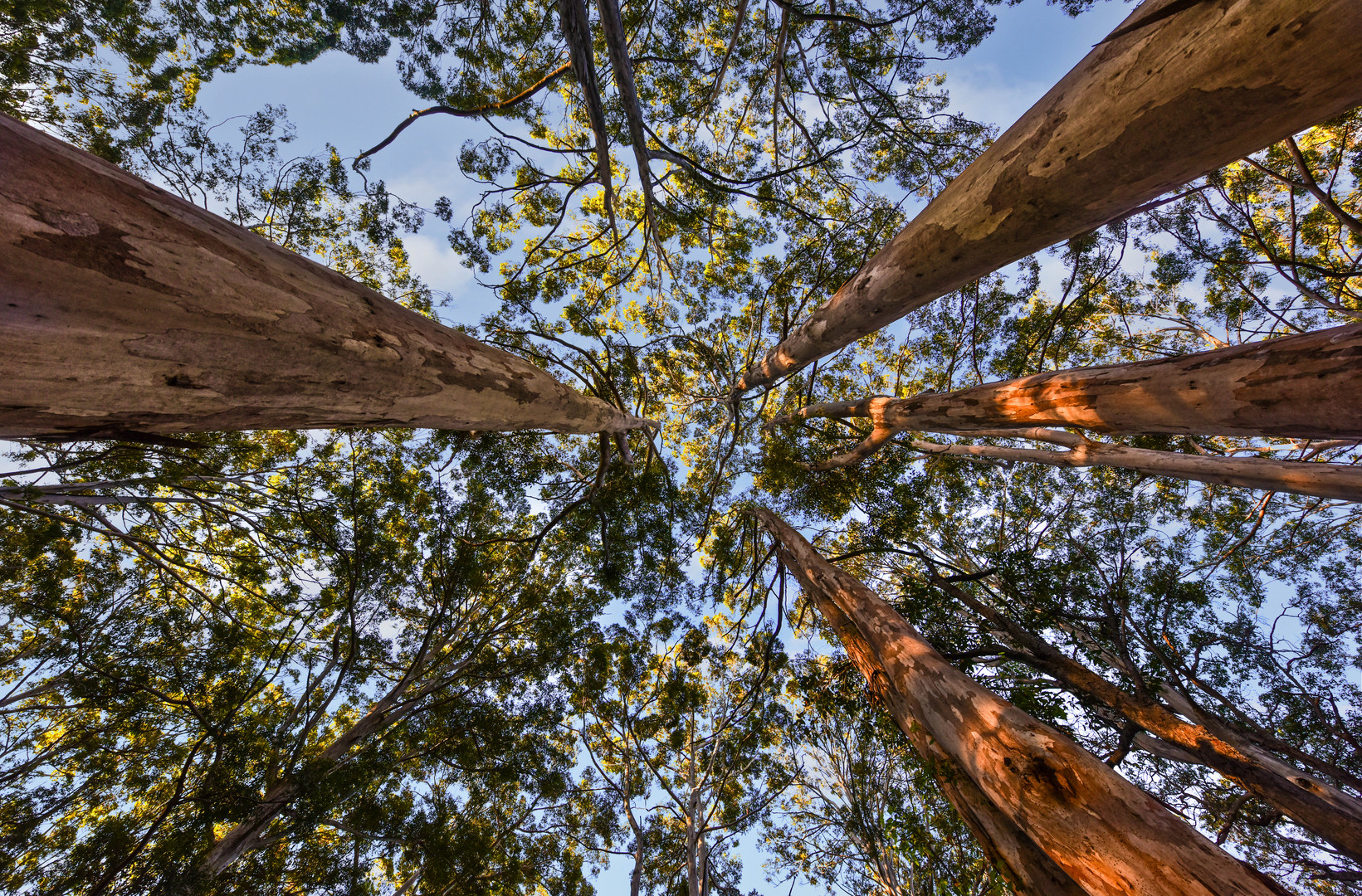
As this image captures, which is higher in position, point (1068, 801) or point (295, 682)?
Answer: point (1068, 801)

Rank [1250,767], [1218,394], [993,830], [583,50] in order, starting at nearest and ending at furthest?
[1218,394]
[993,830]
[583,50]
[1250,767]

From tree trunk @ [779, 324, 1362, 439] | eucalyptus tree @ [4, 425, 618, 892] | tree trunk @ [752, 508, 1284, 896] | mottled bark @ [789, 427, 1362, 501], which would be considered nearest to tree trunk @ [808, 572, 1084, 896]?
tree trunk @ [752, 508, 1284, 896]

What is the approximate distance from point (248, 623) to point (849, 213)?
11.9m

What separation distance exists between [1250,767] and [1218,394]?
4117 mm

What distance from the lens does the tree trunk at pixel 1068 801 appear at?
1.66 m

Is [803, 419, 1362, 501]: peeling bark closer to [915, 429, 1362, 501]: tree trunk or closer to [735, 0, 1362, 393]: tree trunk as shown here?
[915, 429, 1362, 501]: tree trunk

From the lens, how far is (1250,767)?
391 centimetres

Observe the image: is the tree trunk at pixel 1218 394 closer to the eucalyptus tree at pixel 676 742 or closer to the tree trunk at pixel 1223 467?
the tree trunk at pixel 1223 467

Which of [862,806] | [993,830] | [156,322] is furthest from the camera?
[862,806]

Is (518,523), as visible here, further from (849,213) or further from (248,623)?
(849,213)

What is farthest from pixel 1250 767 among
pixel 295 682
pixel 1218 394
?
pixel 295 682

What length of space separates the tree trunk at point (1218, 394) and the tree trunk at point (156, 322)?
3.86 metres

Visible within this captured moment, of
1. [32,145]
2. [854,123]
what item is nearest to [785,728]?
[32,145]

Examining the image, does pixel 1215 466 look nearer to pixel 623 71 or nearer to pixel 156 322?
pixel 623 71
